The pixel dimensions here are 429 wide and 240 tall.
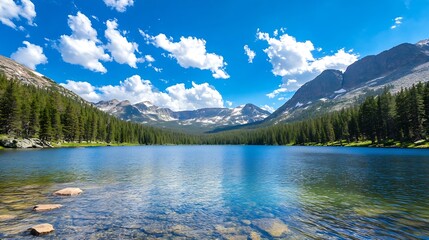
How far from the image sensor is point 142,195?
89.2ft

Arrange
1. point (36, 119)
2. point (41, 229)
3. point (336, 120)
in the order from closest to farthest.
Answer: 1. point (41, 229)
2. point (36, 119)
3. point (336, 120)

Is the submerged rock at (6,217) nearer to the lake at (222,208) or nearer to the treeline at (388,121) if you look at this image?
the lake at (222,208)

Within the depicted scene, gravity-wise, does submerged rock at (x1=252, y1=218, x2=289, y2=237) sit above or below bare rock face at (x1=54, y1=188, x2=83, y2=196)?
below

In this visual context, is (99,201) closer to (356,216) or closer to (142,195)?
(142,195)

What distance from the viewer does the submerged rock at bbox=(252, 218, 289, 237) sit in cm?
1642

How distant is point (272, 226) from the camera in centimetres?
1769

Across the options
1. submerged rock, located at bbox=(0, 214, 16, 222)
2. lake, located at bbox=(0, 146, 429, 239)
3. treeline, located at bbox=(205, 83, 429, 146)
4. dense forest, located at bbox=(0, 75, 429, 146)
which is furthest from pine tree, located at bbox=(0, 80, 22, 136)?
treeline, located at bbox=(205, 83, 429, 146)

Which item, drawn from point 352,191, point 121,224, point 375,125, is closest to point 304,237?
point 121,224

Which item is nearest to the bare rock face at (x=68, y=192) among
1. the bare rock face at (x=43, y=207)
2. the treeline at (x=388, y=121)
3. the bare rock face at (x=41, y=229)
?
the bare rock face at (x=43, y=207)

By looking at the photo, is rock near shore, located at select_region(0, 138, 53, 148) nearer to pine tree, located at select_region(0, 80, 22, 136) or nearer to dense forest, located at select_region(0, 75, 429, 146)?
dense forest, located at select_region(0, 75, 429, 146)

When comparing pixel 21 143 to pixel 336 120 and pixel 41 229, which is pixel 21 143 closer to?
pixel 41 229

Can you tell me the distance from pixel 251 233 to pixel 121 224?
9163 millimetres

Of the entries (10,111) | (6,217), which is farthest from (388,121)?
(10,111)

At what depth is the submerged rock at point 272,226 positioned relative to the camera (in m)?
16.4
